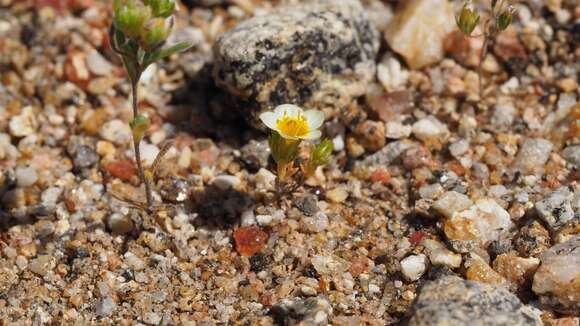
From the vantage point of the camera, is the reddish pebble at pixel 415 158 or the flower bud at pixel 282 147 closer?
the flower bud at pixel 282 147

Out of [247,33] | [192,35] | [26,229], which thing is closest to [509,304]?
[247,33]

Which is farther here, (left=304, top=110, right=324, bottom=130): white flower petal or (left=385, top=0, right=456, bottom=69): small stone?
(left=385, top=0, right=456, bottom=69): small stone

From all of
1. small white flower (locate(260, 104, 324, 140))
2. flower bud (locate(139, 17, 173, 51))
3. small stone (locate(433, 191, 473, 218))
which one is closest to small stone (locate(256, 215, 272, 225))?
small white flower (locate(260, 104, 324, 140))

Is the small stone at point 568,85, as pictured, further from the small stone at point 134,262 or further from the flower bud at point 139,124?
the small stone at point 134,262

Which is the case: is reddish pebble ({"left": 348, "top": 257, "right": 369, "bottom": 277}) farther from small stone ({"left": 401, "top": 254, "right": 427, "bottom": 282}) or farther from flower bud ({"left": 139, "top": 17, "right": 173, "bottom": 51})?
flower bud ({"left": 139, "top": 17, "right": 173, "bottom": 51})

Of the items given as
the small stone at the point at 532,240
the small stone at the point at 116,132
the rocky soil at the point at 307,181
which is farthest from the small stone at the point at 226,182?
the small stone at the point at 532,240

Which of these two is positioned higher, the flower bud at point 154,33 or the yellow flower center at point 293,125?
the flower bud at point 154,33

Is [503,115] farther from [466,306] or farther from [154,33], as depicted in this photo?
[154,33]

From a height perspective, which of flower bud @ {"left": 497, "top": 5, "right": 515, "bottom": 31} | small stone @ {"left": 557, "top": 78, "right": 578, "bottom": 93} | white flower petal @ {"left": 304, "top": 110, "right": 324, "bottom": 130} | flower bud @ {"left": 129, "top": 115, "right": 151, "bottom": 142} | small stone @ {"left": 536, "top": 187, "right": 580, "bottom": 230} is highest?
flower bud @ {"left": 497, "top": 5, "right": 515, "bottom": 31}
